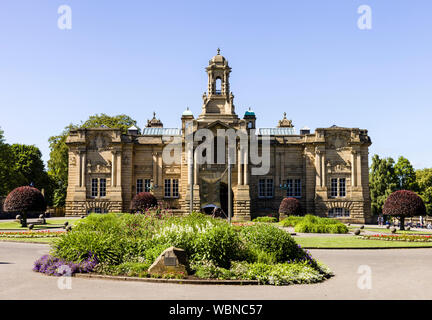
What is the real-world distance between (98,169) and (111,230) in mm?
37162

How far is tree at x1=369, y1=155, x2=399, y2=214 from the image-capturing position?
66.9 metres

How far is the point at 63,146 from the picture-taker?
67.5m

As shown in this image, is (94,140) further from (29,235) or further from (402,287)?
(402,287)

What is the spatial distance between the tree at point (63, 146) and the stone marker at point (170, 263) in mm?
54051

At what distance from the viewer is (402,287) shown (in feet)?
40.7

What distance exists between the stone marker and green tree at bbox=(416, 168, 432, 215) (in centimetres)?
6832

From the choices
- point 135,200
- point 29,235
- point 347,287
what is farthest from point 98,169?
point 347,287

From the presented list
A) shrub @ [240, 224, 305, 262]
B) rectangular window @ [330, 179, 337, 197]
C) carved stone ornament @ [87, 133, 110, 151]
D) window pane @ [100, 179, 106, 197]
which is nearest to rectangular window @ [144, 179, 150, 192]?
window pane @ [100, 179, 106, 197]

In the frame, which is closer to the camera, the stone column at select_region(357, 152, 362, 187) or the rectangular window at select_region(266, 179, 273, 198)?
the stone column at select_region(357, 152, 362, 187)

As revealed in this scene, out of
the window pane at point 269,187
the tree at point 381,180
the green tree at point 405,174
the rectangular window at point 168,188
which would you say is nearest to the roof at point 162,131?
the rectangular window at point 168,188

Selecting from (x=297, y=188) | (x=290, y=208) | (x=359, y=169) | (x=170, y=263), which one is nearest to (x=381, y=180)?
(x=359, y=169)

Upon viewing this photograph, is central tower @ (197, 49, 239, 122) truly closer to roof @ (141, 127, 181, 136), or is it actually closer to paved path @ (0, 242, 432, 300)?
roof @ (141, 127, 181, 136)
